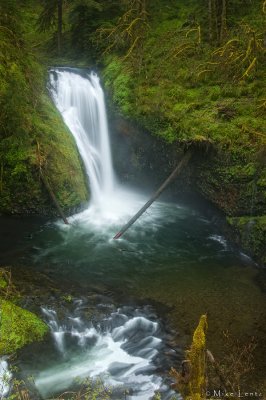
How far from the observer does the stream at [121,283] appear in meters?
6.88

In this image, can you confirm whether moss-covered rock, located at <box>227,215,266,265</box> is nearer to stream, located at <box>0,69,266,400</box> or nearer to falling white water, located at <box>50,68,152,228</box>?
stream, located at <box>0,69,266,400</box>

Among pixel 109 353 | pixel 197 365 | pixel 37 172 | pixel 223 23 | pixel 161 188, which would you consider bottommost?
pixel 109 353

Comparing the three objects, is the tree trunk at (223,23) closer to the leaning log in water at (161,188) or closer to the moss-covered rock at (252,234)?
the leaning log in water at (161,188)

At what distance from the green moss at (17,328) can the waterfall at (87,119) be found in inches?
295

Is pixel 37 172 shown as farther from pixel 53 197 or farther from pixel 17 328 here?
pixel 17 328

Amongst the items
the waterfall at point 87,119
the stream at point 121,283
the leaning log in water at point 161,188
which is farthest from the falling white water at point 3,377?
the waterfall at point 87,119

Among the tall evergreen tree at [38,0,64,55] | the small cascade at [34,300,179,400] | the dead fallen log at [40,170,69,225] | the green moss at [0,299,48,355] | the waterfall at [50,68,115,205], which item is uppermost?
the tall evergreen tree at [38,0,64,55]

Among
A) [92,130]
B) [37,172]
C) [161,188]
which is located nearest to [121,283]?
[161,188]

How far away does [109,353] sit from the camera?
23.8 feet

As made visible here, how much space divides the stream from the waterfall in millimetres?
43

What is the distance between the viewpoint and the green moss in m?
6.77

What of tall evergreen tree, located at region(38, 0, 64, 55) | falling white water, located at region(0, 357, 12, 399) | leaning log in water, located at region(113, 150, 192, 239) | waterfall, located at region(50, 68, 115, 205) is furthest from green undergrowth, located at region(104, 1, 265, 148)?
falling white water, located at region(0, 357, 12, 399)

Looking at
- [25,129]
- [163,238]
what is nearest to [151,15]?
[25,129]

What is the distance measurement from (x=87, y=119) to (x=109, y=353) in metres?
10.1
